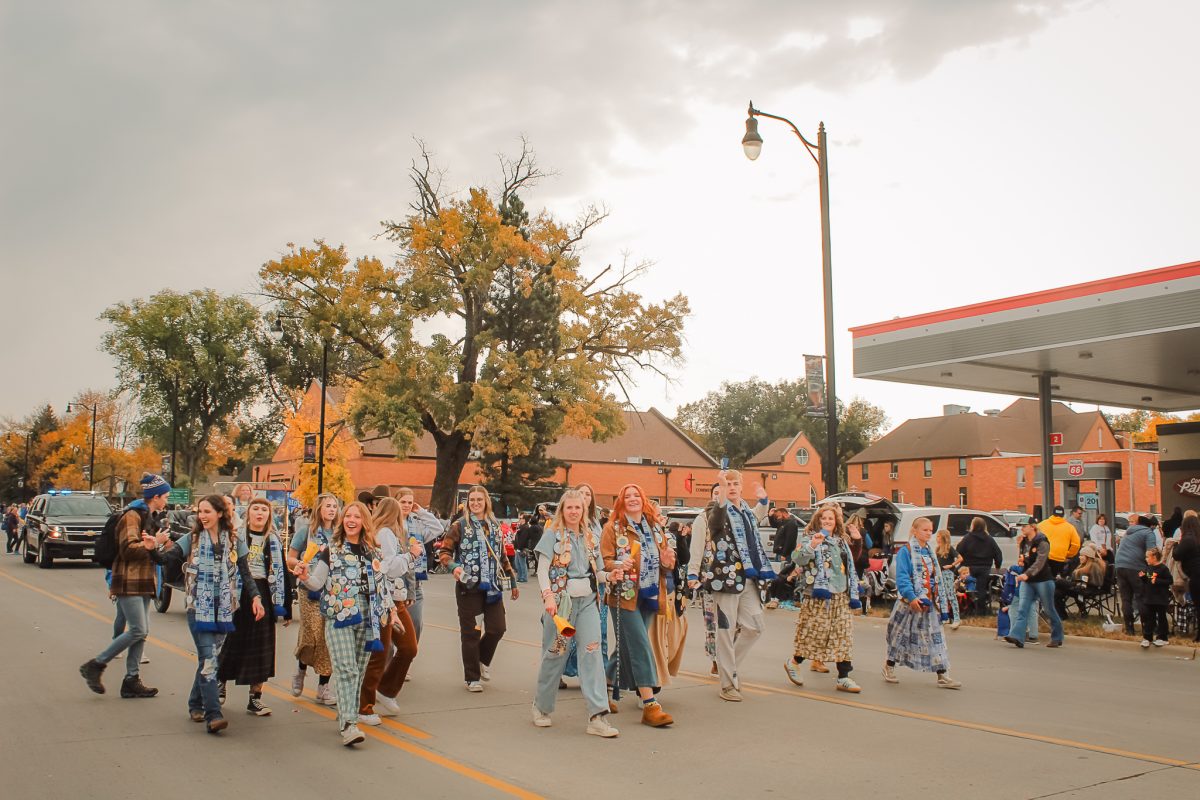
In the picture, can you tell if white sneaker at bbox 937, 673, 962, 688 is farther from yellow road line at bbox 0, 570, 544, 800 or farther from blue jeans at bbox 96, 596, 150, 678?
blue jeans at bbox 96, 596, 150, 678

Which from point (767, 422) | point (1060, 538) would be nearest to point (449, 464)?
point (1060, 538)

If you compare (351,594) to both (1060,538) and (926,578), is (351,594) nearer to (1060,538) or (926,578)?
(926,578)

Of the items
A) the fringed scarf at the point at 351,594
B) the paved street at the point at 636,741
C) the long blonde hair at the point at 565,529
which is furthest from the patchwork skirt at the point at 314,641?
the long blonde hair at the point at 565,529

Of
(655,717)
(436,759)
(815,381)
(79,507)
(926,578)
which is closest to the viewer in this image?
(436,759)

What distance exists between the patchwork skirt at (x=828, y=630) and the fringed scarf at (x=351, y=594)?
14.9 ft

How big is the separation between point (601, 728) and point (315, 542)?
294 cm

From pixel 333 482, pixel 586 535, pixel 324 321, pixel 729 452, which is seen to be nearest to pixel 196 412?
pixel 333 482

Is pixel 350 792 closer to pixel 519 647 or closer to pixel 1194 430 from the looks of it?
pixel 519 647

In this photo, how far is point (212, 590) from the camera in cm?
754

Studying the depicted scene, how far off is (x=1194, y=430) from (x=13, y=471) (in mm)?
102554

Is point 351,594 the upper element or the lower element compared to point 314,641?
upper

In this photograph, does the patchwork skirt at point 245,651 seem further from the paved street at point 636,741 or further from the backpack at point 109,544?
the backpack at point 109,544

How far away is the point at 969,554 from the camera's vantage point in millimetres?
16734

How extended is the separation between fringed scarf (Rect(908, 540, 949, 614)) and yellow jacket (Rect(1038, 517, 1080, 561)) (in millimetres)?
5764
